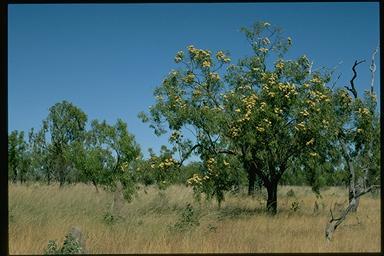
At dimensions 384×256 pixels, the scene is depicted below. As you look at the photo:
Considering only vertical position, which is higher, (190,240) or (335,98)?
(335,98)

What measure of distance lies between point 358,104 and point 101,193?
4.73m

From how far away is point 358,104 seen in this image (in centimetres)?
841

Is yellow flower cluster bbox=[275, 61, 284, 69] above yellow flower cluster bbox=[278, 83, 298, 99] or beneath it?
above

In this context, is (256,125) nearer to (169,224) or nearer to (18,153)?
(169,224)

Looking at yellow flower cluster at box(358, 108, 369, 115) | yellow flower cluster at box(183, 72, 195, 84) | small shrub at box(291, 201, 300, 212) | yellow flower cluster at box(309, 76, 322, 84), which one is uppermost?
yellow flower cluster at box(183, 72, 195, 84)

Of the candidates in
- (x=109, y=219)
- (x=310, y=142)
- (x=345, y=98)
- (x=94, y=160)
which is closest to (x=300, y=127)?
(x=310, y=142)

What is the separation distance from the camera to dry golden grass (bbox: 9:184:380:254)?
5832 mm

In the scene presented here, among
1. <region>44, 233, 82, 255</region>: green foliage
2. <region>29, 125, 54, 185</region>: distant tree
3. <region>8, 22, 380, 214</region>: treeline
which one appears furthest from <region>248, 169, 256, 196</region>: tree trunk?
<region>29, 125, 54, 185</region>: distant tree

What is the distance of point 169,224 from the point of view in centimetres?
728

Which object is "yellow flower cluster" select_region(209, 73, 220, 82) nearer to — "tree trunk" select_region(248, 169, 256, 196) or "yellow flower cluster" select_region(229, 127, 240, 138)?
"yellow flower cluster" select_region(229, 127, 240, 138)

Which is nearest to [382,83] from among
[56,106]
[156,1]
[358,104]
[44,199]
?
[156,1]

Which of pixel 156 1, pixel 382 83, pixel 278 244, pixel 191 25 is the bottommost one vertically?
pixel 278 244

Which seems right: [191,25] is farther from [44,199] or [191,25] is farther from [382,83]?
[382,83]

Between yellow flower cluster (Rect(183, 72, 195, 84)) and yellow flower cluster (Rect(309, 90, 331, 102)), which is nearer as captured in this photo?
yellow flower cluster (Rect(309, 90, 331, 102))
